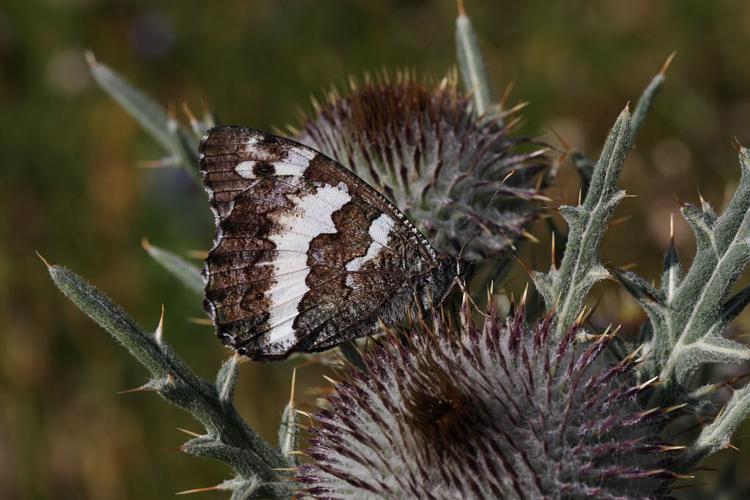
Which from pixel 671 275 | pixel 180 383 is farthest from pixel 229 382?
pixel 671 275

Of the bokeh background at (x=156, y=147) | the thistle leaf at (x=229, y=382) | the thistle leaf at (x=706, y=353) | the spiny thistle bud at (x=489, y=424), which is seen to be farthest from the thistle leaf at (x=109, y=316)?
the bokeh background at (x=156, y=147)

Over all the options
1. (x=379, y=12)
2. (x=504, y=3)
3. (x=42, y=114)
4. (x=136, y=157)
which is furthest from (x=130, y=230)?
(x=504, y=3)

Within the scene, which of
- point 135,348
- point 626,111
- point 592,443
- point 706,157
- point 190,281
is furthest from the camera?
point 706,157

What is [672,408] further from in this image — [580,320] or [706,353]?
[580,320]

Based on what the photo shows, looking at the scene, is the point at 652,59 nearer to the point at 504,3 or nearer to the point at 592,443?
the point at 504,3

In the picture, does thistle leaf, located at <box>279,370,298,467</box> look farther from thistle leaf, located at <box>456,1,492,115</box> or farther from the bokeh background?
the bokeh background
